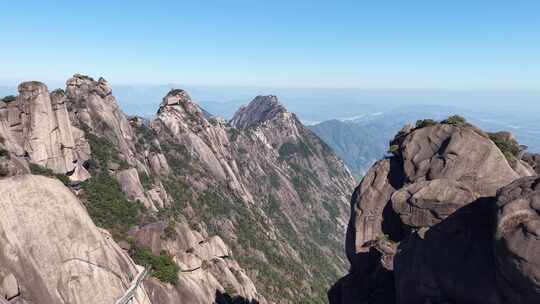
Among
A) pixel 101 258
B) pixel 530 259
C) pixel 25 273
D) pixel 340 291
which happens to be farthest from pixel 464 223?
pixel 25 273

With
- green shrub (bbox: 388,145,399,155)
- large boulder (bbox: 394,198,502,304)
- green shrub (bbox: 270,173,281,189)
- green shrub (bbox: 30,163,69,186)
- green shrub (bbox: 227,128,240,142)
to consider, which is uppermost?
green shrub (bbox: 388,145,399,155)

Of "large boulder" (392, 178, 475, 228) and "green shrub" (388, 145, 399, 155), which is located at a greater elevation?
"green shrub" (388, 145, 399, 155)

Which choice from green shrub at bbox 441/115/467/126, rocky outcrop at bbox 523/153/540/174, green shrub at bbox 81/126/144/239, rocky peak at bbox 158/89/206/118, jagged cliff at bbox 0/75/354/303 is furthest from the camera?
rocky peak at bbox 158/89/206/118

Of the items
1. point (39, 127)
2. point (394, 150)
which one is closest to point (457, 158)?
point (394, 150)

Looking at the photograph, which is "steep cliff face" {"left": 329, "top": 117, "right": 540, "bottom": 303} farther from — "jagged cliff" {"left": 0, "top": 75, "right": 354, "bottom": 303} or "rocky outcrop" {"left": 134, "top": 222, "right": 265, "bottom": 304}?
"jagged cliff" {"left": 0, "top": 75, "right": 354, "bottom": 303}

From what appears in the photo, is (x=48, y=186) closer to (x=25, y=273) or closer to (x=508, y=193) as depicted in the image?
(x=25, y=273)

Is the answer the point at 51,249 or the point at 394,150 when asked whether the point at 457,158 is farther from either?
the point at 51,249

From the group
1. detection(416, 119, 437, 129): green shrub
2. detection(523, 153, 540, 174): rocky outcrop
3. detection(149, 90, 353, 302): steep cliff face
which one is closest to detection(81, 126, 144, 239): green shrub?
detection(149, 90, 353, 302): steep cliff face

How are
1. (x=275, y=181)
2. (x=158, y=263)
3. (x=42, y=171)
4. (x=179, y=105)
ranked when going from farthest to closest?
1. (x=275, y=181)
2. (x=179, y=105)
3. (x=42, y=171)
4. (x=158, y=263)
